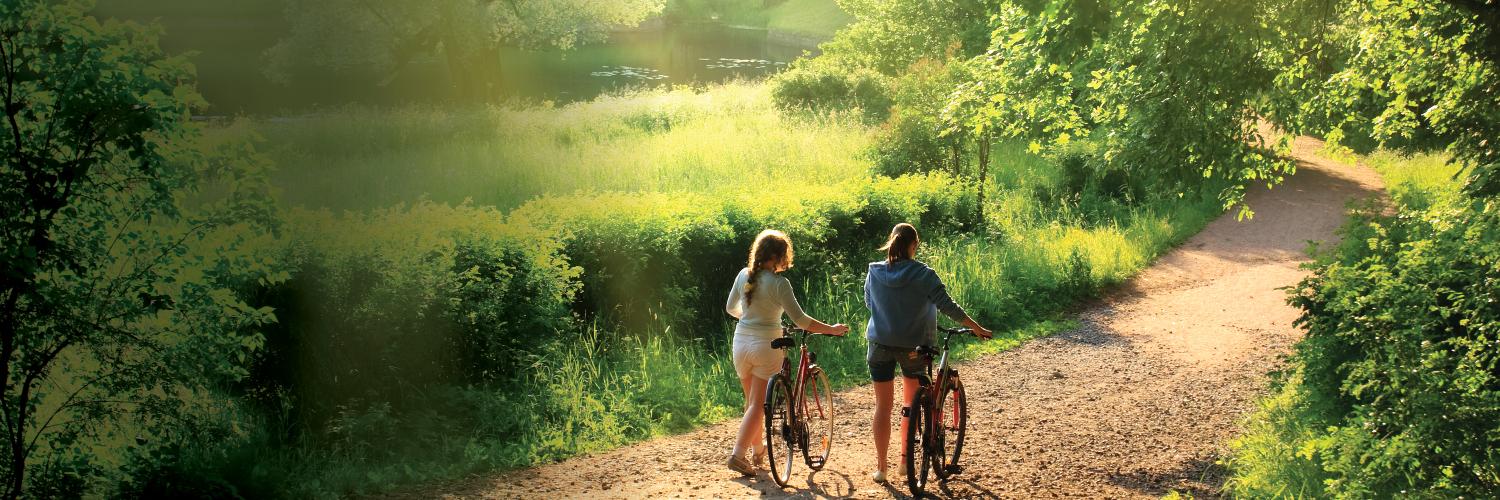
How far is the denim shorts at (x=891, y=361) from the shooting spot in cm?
612

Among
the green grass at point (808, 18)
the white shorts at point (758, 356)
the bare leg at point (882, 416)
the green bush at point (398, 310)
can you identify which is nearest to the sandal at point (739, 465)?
the white shorts at point (758, 356)

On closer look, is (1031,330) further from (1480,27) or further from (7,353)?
(7,353)

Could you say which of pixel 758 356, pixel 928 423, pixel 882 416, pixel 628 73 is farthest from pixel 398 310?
pixel 628 73

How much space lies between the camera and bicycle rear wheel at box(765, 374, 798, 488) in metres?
6.24

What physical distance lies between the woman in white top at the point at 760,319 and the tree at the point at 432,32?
68.3 ft

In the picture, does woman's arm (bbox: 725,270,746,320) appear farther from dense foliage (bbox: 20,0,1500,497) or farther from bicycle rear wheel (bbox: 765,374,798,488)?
dense foliage (bbox: 20,0,1500,497)

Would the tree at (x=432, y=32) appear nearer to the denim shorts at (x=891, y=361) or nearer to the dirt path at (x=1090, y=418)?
the dirt path at (x=1090, y=418)

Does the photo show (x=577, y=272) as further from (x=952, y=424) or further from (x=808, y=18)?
(x=808, y=18)

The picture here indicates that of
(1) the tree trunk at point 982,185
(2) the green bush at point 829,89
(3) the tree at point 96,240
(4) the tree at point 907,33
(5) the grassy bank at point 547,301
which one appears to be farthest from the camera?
(2) the green bush at point 829,89

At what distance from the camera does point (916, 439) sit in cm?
638

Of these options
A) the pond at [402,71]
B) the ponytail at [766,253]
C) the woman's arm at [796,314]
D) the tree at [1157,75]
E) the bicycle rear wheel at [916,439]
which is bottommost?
the bicycle rear wheel at [916,439]

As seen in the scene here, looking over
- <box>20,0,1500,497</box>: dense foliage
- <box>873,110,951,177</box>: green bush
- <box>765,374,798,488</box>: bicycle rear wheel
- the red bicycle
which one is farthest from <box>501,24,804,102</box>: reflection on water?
<box>765,374,798,488</box>: bicycle rear wheel

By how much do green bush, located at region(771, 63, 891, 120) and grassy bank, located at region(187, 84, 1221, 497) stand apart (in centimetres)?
1090

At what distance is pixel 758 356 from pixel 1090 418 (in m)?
3.53
